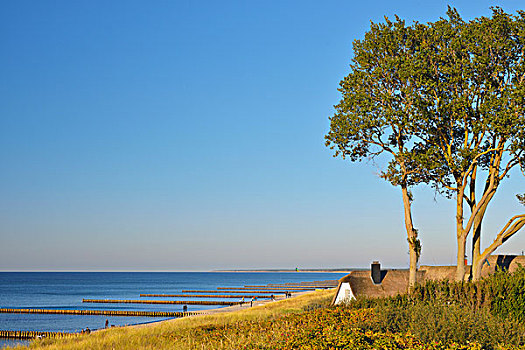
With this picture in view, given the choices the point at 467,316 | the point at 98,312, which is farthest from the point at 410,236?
the point at 98,312

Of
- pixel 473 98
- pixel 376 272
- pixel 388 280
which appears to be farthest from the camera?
pixel 376 272

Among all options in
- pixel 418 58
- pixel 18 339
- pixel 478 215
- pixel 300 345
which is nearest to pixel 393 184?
pixel 478 215

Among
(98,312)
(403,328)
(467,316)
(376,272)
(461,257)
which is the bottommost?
(98,312)

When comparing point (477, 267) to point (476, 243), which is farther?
point (476, 243)

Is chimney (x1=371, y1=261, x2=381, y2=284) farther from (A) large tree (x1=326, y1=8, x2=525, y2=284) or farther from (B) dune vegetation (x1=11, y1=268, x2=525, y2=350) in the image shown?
(B) dune vegetation (x1=11, y1=268, x2=525, y2=350)

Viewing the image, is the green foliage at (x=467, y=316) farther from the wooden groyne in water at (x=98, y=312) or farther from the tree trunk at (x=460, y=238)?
the wooden groyne in water at (x=98, y=312)

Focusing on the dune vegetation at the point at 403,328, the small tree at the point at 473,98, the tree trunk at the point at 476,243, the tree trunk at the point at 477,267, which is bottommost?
the dune vegetation at the point at 403,328

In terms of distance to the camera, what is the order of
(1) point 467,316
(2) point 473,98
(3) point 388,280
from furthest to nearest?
1. (3) point 388,280
2. (2) point 473,98
3. (1) point 467,316

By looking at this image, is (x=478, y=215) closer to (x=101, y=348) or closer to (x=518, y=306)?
(x=518, y=306)

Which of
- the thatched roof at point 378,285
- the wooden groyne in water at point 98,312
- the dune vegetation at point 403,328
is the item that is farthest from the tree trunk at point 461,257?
the wooden groyne in water at point 98,312

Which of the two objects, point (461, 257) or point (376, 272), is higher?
point (461, 257)

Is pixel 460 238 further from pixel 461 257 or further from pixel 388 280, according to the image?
pixel 388 280

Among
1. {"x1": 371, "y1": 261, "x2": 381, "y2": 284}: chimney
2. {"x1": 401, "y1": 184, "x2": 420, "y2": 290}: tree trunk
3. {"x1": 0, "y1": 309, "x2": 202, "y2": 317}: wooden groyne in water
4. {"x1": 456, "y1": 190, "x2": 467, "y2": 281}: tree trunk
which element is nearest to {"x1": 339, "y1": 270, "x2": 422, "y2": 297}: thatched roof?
{"x1": 371, "y1": 261, "x2": 381, "y2": 284}: chimney

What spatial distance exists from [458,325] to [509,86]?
1869 cm
